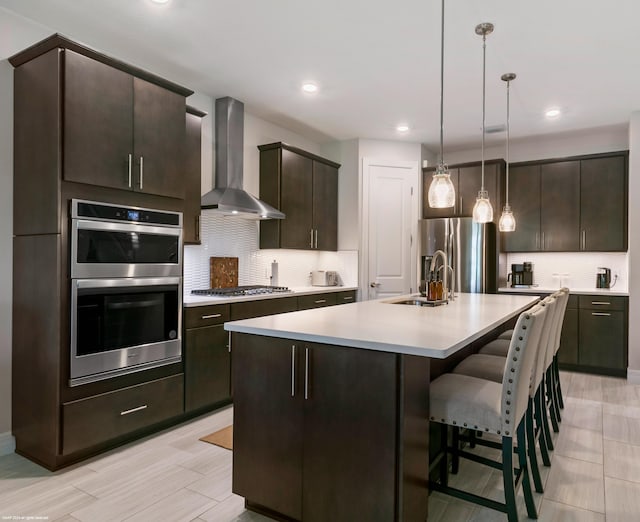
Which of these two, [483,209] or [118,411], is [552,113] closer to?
[483,209]

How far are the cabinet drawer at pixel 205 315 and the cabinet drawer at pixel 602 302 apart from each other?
3.84 meters

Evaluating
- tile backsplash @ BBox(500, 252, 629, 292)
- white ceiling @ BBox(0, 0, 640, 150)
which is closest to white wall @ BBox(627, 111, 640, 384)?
white ceiling @ BBox(0, 0, 640, 150)

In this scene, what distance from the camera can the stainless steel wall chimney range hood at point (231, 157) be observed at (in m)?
3.99

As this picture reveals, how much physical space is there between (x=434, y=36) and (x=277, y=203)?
2.27m

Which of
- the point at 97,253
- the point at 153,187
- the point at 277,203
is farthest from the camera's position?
the point at 277,203

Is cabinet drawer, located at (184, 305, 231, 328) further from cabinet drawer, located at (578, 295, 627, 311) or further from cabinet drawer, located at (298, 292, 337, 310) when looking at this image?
cabinet drawer, located at (578, 295, 627, 311)

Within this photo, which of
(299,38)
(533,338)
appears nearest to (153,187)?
(299,38)

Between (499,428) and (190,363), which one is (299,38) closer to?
(190,363)

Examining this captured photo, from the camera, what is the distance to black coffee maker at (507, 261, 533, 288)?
5418 mm

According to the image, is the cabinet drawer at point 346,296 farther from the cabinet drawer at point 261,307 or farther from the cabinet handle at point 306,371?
the cabinet handle at point 306,371

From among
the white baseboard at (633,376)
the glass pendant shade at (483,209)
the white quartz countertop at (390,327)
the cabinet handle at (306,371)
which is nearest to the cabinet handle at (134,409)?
the white quartz countertop at (390,327)

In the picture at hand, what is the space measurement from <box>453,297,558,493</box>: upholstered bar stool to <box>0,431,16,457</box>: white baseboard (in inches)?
108

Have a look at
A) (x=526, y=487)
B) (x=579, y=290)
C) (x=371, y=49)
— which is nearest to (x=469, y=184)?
(x=579, y=290)

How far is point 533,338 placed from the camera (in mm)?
1865
